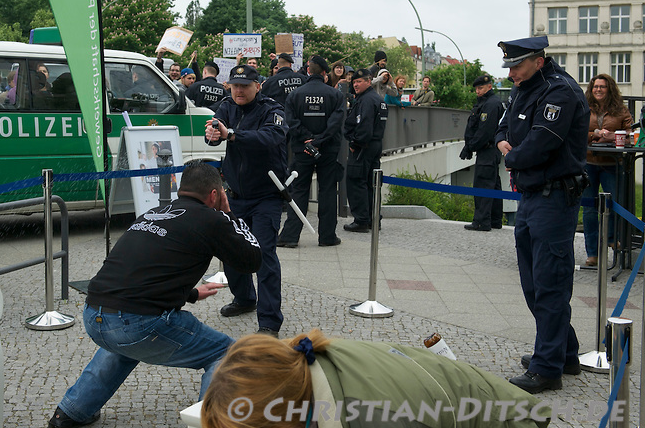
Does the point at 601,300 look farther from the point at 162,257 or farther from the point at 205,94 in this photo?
the point at 205,94

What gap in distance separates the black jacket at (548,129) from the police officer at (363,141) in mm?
5145

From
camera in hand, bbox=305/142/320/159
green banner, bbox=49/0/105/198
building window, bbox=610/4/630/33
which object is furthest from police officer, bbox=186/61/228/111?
building window, bbox=610/4/630/33

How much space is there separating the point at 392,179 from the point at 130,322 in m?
3.47

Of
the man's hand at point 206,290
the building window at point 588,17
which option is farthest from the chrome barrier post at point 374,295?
the building window at point 588,17

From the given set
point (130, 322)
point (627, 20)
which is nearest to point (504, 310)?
point (130, 322)

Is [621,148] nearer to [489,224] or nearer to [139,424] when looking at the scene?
[489,224]

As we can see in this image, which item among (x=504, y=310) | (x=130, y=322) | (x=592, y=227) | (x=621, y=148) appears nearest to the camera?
(x=130, y=322)

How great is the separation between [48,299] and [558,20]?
2873 inches

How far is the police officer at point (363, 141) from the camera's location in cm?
991

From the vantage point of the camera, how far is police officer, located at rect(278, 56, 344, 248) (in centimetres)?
917

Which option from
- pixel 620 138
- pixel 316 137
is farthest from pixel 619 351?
pixel 316 137

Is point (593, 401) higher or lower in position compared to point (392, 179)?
lower

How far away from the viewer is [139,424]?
4.16 metres

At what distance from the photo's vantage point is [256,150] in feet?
18.9
